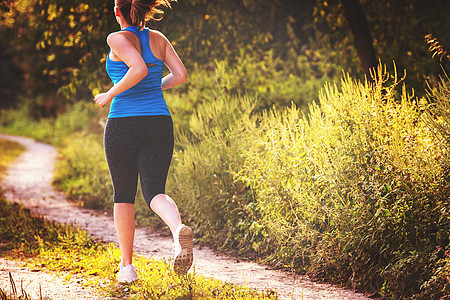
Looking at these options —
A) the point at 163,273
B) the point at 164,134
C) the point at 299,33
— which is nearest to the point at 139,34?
the point at 164,134

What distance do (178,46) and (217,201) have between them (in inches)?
176

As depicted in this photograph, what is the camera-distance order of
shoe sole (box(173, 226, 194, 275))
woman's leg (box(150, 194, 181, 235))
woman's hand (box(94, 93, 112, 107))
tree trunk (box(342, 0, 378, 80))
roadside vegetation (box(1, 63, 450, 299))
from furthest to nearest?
tree trunk (box(342, 0, 378, 80)), roadside vegetation (box(1, 63, 450, 299)), woman's hand (box(94, 93, 112, 107)), woman's leg (box(150, 194, 181, 235)), shoe sole (box(173, 226, 194, 275))

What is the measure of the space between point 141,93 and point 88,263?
205 cm

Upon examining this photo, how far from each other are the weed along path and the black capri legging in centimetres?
116

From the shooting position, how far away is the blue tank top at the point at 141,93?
3859 millimetres

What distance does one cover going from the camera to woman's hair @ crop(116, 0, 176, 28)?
384 cm

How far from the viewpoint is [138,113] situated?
384 cm

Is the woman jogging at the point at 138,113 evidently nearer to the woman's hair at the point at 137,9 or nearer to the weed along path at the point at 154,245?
the woman's hair at the point at 137,9

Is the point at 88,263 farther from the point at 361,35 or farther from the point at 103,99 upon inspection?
the point at 361,35

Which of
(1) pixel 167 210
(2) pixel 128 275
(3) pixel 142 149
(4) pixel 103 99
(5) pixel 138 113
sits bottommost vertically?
(2) pixel 128 275

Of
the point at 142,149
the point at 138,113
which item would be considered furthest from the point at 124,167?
the point at 138,113

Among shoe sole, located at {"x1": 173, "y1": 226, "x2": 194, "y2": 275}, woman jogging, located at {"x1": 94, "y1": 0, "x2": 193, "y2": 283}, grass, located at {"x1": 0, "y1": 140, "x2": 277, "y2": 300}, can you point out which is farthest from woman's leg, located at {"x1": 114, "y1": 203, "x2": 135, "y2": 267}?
shoe sole, located at {"x1": 173, "y1": 226, "x2": 194, "y2": 275}

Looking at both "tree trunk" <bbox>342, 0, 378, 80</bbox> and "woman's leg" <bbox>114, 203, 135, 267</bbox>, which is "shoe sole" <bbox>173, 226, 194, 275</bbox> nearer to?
"woman's leg" <bbox>114, 203, 135, 267</bbox>

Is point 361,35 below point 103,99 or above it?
above
